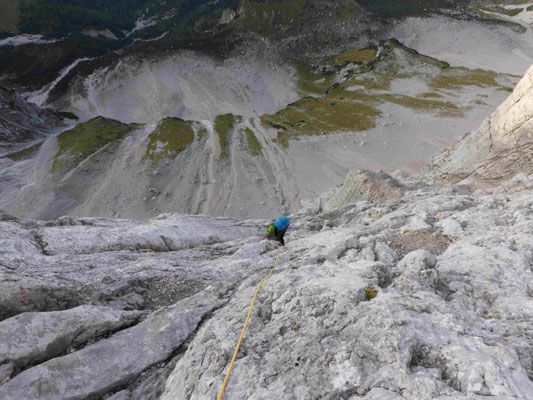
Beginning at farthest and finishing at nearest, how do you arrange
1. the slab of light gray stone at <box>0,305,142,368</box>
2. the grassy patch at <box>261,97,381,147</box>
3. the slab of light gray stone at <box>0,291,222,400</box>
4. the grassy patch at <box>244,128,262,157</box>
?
the grassy patch at <box>261,97,381,147</box>
the grassy patch at <box>244,128,262,157</box>
the slab of light gray stone at <box>0,305,142,368</box>
the slab of light gray stone at <box>0,291,222,400</box>

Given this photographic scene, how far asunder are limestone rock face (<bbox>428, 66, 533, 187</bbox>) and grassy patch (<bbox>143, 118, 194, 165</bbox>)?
41679mm

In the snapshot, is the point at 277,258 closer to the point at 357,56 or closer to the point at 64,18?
the point at 357,56

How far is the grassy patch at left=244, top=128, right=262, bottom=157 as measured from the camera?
48469 mm

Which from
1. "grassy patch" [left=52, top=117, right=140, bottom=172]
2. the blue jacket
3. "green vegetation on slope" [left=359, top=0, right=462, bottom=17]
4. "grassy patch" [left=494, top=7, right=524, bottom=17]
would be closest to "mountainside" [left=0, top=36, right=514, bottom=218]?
"grassy patch" [left=52, top=117, right=140, bottom=172]

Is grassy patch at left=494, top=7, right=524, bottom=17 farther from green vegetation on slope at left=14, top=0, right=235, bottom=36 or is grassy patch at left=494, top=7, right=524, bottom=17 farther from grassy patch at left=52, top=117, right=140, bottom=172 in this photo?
grassy patch at left=52, top=117, right=140, bottom=172

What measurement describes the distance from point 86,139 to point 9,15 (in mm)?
131478

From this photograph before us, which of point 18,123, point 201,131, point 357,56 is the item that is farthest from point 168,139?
point 357,56

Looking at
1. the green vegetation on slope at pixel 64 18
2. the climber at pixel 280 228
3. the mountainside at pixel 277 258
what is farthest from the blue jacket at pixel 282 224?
the green vegetation on slope at pixel 64 18

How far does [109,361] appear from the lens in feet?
24.1

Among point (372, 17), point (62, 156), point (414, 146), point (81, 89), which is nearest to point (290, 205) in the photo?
point (414, 146)

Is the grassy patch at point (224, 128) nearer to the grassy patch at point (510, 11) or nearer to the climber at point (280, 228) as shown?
the climber at point (280, 228)

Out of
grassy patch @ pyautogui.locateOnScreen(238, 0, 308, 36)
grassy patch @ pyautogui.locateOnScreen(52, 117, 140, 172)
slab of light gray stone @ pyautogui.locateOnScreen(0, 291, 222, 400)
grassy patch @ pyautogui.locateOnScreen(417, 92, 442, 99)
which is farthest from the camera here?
grassy patch @ pyautogui.locateOnScreen(238, 0, 308, 36)

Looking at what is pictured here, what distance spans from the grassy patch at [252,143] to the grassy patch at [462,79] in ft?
157

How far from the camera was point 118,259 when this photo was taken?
39.9ft
